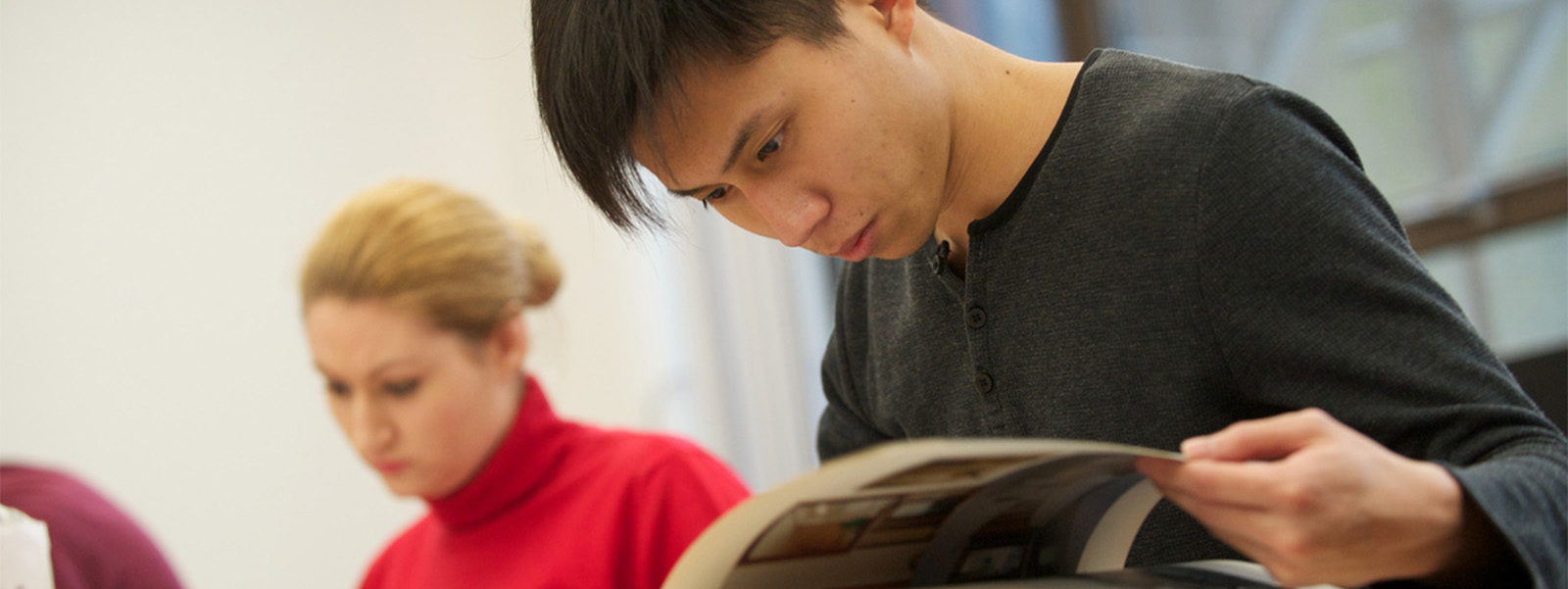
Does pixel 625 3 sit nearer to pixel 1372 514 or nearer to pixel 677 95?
pixel 677 95

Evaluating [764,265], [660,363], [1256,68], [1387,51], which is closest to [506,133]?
[660,363]

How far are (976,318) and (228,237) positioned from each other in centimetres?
266

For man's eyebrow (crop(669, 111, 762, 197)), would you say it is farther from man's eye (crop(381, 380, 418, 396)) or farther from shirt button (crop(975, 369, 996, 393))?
man's eye (crop(381, 380, 418, 396))

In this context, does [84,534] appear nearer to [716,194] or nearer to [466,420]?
[466,420]

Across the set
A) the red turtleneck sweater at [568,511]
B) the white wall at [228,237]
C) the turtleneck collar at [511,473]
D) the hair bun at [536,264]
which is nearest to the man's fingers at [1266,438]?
the red turtleneck sweater at [568,511]

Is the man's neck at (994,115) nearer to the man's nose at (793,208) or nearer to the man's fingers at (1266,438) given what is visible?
the man's nose at (793,208)

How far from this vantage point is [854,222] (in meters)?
0.71

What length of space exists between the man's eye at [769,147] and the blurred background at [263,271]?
1.77 meters

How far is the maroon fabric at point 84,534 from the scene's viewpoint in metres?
1.30

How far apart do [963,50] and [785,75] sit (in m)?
0.16

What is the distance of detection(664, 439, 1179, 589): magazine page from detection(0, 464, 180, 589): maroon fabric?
1033 millimetres

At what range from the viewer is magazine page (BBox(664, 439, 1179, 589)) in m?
0.48

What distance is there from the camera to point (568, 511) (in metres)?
1.34

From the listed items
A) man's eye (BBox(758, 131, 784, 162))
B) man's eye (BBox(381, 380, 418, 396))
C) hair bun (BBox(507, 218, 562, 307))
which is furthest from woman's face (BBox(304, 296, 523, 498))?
man's eye (BBox(758, 131, 784, 162))
